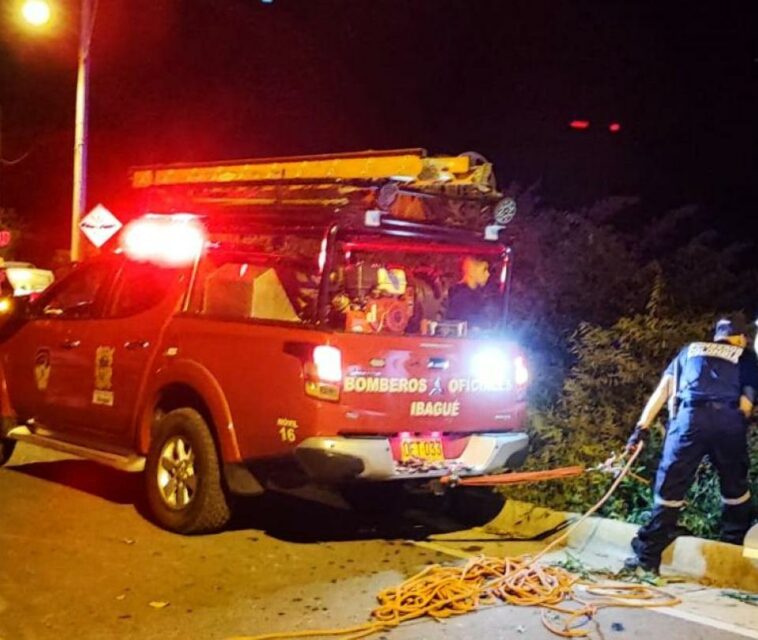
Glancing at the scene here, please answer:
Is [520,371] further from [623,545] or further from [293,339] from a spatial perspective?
[293,339]

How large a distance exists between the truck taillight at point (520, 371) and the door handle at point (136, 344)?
7.95 ft

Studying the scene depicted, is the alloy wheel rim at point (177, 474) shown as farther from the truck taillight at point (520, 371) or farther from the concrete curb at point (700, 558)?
the concrete curb at point (700, 558)

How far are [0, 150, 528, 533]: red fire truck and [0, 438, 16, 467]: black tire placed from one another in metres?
1.01

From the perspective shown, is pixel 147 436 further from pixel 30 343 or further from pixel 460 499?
pixel 460 499

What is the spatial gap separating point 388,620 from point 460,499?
273 centimetres

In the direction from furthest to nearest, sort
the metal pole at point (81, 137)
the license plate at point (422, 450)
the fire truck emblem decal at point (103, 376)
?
the metal pole at point (81, 137)
the fire truck emblem decal at point (103, 376)
the license plate at point (422, 450)

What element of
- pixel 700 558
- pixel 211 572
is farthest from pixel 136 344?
pixel 700 558

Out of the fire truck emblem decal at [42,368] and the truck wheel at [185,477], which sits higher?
the fire truck emblem decal at [42,368]

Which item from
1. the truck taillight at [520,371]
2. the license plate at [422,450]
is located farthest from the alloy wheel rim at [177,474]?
the truck taillight at [520,371]

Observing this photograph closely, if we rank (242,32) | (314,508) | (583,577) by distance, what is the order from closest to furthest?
(583,577) < (314,508) < (242,32)

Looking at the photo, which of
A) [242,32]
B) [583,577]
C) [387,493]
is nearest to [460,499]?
[387,493]

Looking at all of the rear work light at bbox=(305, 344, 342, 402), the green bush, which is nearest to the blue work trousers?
the green bush

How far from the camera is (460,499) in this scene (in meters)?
7.68

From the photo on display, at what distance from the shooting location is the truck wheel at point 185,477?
6418mm
